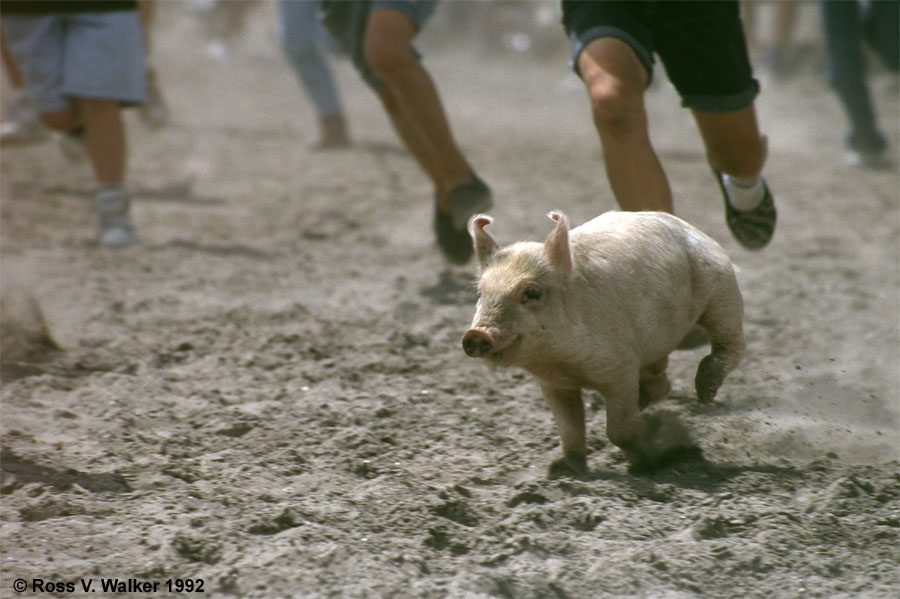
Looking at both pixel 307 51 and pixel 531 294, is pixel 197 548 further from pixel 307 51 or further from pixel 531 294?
pixel 307 51

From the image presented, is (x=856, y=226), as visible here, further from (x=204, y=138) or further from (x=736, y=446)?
(x=204, y=138)

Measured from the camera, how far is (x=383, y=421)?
338 centimetres

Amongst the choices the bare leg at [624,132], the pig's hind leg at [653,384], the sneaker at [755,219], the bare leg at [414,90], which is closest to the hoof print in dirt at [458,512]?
the pig's hind leg at [653,384]

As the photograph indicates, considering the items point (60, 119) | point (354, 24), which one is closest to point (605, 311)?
point (354, 24)

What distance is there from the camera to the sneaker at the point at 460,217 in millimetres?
4605

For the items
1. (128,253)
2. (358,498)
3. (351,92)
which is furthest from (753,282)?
(351,92)

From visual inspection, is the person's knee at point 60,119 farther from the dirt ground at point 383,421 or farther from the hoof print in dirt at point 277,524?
the hoof print in dirt at point 277,524

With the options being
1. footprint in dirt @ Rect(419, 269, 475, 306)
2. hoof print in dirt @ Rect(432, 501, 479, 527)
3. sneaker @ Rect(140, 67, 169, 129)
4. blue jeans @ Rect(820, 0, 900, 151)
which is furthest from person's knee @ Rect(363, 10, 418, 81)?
sneaker @ Rect(140, 67, 169, 129)

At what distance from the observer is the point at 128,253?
18.2 ft

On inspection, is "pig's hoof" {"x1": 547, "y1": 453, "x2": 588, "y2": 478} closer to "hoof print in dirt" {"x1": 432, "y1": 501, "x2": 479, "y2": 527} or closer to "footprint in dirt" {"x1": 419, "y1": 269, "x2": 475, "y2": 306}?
"hoof print in dirt" {"x1": 432, "y1": 501, "x2": 479, "y2": 527}

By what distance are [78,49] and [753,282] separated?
11.0 feet

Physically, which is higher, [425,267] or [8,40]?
[8,40]

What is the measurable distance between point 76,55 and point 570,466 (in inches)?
138

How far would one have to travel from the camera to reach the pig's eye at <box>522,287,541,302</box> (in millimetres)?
2740
